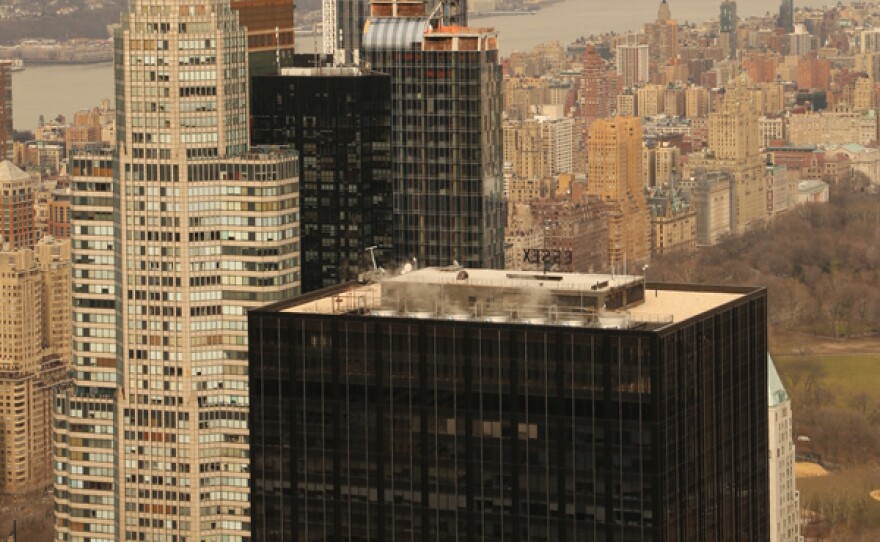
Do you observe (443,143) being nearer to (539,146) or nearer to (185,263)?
(185,263)

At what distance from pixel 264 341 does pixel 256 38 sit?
34.5 meters

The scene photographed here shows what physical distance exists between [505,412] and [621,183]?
451 ft

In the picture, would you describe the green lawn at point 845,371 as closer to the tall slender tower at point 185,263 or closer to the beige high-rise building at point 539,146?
the beige high-rise building at point 539,146

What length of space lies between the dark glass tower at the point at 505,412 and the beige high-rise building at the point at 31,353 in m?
60.8

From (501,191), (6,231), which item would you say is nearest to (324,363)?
(501,191)

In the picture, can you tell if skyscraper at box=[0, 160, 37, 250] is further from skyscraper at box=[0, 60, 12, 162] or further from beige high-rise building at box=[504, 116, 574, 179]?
Answer: beige high-rise building at box=[504, 116, 574, 179]

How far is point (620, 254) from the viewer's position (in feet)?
515

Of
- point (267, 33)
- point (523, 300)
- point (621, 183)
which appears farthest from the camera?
point (621, 183)

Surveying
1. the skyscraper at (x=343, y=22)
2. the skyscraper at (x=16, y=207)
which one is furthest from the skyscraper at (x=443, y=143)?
the skyscraper at (x=16, y=207)

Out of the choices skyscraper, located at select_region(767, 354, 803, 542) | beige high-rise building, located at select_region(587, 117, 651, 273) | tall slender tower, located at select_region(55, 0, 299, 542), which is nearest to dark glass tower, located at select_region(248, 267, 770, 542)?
tall slender tower, located at select_region(55, 0, 299, 542)

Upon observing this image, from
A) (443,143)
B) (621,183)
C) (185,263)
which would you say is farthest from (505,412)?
(621,183)

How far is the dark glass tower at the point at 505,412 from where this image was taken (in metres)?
42.6

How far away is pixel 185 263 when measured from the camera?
64688 millimetres

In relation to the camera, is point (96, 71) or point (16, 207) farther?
point (16, 207)
